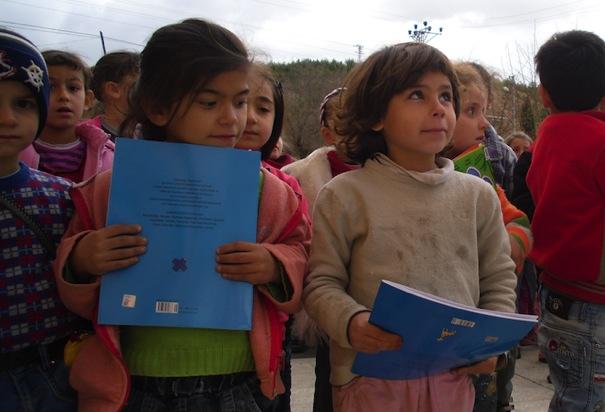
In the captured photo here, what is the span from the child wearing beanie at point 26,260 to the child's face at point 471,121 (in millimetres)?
1548

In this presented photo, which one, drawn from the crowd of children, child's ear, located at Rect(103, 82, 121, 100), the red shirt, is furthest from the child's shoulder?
the red shirt

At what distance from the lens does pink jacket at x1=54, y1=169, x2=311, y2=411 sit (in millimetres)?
1329

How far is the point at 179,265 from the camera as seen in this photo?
4.39ft

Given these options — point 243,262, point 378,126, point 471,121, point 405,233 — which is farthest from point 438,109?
point 471,121

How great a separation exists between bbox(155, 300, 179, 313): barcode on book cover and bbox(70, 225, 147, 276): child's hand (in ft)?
0.37

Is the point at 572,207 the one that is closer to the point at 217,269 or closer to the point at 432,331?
the point at 432,331

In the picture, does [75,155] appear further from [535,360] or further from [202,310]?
[535,360]

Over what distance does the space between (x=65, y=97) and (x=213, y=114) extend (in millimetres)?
1318

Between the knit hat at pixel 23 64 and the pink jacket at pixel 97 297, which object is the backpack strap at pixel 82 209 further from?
the knit hat at pixel 23 64

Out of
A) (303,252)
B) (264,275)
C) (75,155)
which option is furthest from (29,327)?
(75,155)

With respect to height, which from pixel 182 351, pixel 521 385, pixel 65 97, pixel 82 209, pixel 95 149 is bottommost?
pixel 521 385

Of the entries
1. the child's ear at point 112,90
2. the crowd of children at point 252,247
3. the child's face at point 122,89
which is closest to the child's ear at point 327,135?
the crowd of children at point 252,247

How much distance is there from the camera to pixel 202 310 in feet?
4.38

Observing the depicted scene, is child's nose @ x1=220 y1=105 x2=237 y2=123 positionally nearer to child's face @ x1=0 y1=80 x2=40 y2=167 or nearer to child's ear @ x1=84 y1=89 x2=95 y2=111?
child's face @ x1=0 y1=80 x2=40 y2=167
